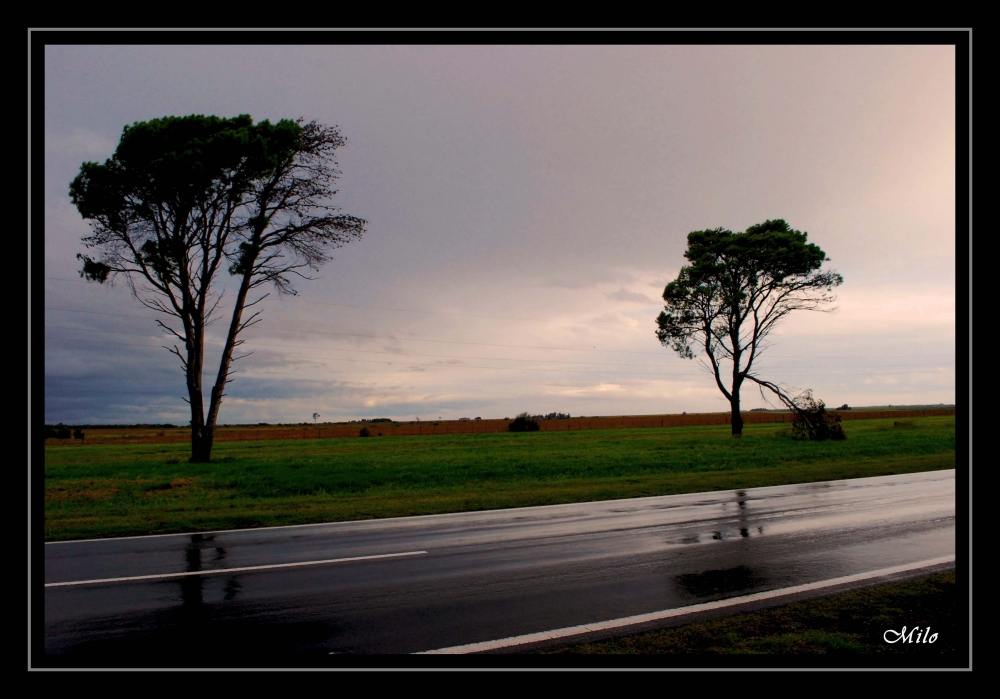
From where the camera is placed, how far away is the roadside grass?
16.3 feet

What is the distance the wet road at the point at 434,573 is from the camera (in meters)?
5.50

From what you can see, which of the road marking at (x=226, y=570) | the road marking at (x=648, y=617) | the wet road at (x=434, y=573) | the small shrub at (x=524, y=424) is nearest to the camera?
the road marking at (x=648, y=617)

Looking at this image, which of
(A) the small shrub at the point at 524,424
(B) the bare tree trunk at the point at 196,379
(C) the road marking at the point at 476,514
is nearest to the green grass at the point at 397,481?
(C) the road marking at the point at 476,514

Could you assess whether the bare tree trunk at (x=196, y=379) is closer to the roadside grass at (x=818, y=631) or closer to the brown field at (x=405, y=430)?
the roadside grass at (x=818, y=631)

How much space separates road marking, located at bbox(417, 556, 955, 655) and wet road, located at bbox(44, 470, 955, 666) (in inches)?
5.4

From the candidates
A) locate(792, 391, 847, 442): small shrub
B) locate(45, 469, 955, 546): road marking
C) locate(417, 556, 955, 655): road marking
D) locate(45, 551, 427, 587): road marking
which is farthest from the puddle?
locate(792, 391, 847, 442): small shrub

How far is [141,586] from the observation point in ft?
24.0

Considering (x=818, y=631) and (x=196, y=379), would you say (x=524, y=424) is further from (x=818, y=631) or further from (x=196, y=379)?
(x=818, y=631)

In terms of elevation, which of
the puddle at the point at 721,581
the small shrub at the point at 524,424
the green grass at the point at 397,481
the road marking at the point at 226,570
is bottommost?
the small shrub at the point at 524,424

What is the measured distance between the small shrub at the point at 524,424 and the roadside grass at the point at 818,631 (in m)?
55.4

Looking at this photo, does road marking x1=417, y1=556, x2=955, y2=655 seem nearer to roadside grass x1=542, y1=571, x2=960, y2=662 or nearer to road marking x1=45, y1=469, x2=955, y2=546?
roadside grass x1=542, y1=571, x2=960, y2=662
